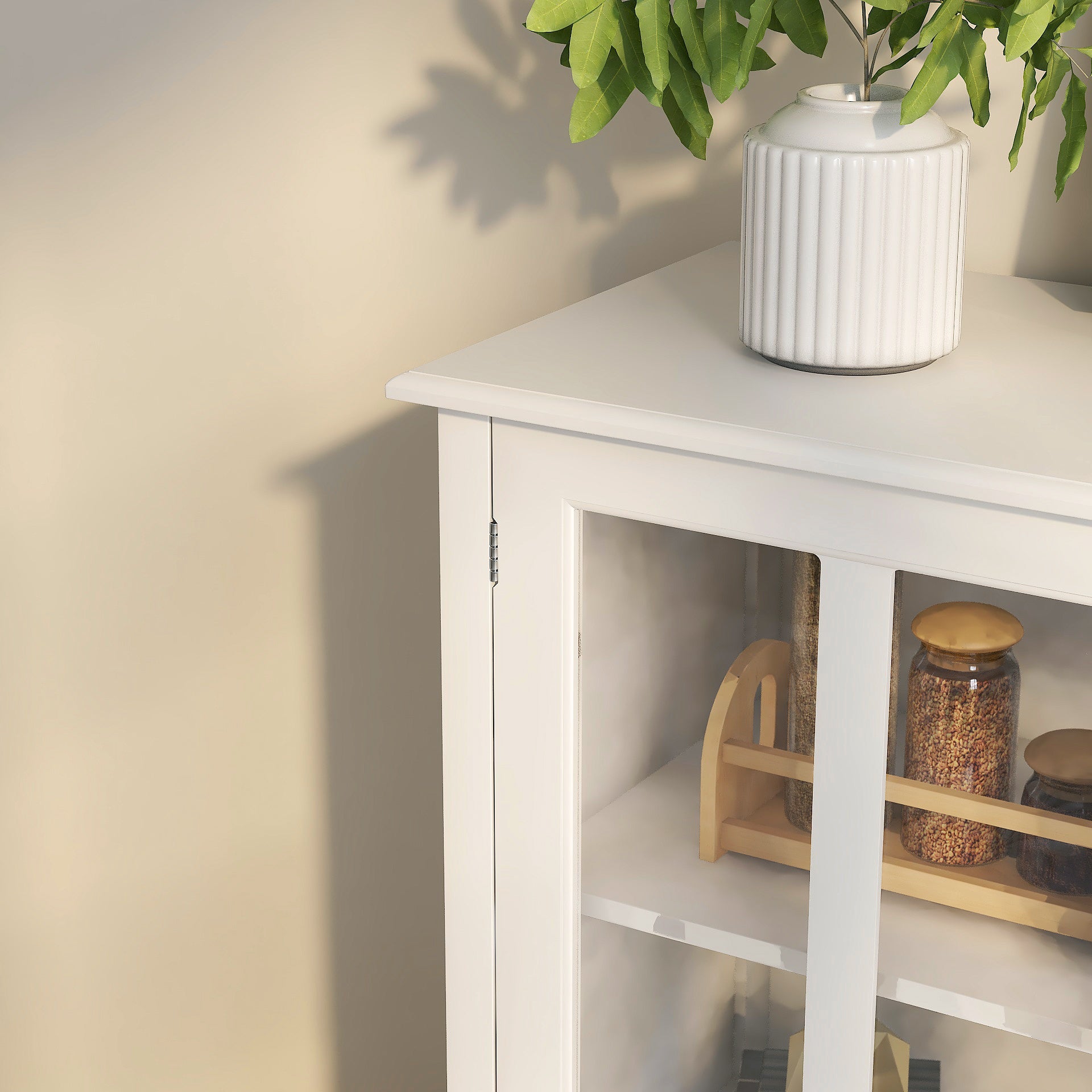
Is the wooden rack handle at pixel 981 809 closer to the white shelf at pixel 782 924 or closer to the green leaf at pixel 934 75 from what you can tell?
the white shelf at pixel 782 924

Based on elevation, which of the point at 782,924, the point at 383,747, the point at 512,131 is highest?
the point at 512,131

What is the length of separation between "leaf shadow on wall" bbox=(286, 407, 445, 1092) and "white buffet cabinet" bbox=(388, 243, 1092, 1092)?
1.51 feet

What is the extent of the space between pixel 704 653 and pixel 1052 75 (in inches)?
15.8

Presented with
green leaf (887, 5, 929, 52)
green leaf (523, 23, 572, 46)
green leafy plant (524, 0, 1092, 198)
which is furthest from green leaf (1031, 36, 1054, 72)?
green leaf (523, 23, 572, 46)

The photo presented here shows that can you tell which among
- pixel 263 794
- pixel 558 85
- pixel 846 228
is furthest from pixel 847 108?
pixel 263 794

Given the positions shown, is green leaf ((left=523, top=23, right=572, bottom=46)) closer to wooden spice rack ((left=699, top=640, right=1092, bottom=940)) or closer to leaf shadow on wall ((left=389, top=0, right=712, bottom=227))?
leaf shadow on wall ((left=389, top=0, right=712, bottom=227))

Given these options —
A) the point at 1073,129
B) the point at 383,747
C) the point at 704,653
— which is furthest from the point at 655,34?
the point at 383,747

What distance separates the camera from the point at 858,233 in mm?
792

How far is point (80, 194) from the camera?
119 cm

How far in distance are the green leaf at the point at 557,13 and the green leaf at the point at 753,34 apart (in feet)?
0.30

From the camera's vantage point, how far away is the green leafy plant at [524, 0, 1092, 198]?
0.75 m

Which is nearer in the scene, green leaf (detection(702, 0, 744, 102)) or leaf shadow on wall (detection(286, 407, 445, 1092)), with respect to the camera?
green leaf (detection(702, 0, 744, 102))

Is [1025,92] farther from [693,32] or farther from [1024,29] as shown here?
[693,32]

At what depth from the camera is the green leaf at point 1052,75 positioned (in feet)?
2.55
